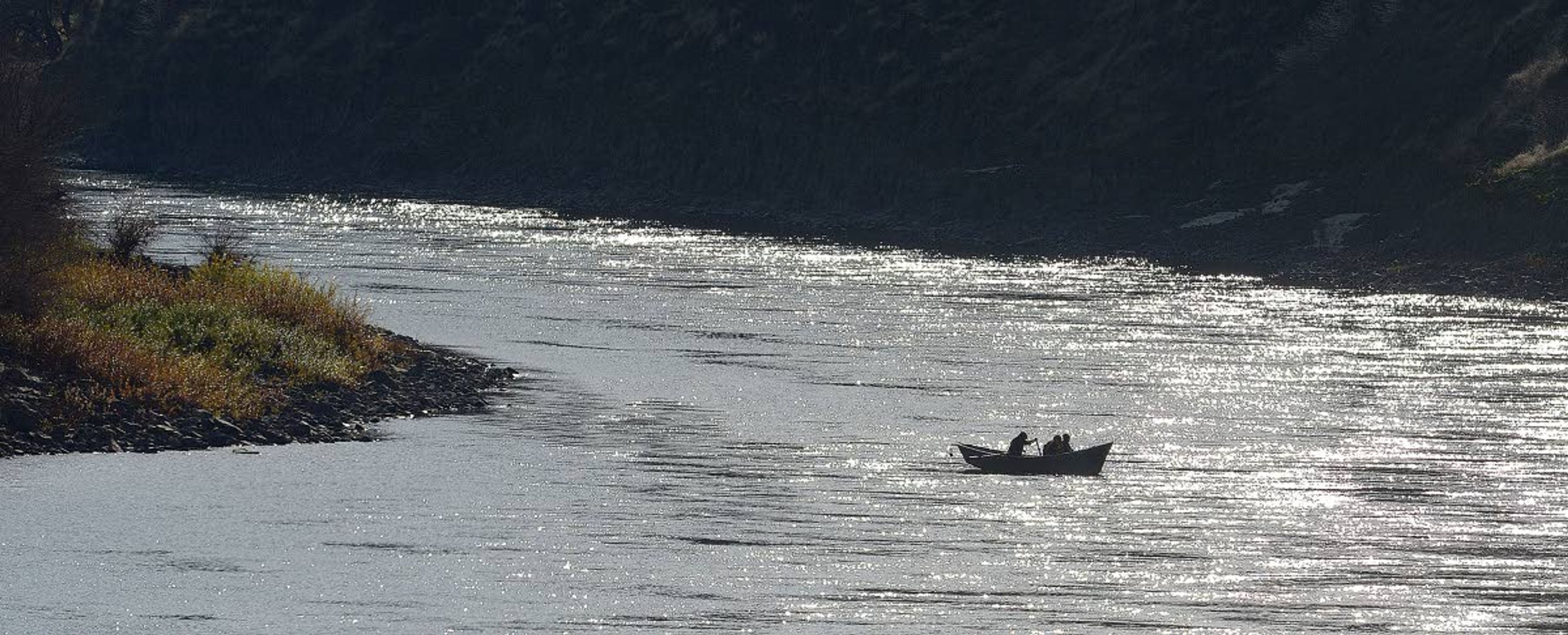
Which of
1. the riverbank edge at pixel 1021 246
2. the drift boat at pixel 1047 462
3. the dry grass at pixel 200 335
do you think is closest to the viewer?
the drift boat at pixel 1047 462

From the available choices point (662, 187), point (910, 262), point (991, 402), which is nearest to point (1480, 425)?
point (991, 402)

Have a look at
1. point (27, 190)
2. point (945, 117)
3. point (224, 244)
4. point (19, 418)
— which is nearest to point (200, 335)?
point (27, 190)

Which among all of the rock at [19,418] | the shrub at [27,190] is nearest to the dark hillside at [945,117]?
the shrub at [27,190]

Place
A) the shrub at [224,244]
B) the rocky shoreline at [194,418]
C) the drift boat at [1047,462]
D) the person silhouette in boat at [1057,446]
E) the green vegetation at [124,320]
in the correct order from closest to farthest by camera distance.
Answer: the drift boat at [1047,462] < the person silhouette in boat at [1057,446] < the rocky shoreline at [194,418] < the green vegetation at [124,320] < the shrub at [224,244]

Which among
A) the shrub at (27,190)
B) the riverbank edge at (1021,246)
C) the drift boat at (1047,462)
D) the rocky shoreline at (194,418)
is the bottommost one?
the rocky shoreline at (194,418)

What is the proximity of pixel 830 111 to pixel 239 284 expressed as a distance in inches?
2330

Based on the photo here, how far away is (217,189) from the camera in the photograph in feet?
388

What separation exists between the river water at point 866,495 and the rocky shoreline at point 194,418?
0.80m

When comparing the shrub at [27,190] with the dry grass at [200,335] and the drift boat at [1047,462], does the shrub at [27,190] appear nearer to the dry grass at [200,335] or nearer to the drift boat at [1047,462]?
the dry grass at [200,335]

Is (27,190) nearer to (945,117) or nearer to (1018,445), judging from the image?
(1018,445)

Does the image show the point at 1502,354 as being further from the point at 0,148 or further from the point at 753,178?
the point at 753,178

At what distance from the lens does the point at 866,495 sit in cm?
3322

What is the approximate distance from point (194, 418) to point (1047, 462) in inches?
555

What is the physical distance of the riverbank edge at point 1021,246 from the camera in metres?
71.6
